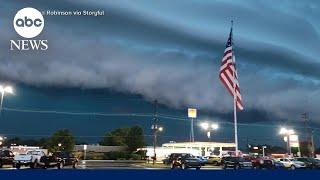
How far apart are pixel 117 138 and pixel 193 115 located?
273 ft

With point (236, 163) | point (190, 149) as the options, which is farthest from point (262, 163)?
point (190, 149)

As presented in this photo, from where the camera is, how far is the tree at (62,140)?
501ft

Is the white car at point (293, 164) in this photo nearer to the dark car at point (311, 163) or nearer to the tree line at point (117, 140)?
the dark car at point (311, 163)

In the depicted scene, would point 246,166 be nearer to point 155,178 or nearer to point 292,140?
point 155,178

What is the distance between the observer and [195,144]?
113 m

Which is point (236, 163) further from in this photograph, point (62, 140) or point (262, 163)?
point (62, 140)

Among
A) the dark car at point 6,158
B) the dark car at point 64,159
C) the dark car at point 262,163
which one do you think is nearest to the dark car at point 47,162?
the dark car at point 64,159

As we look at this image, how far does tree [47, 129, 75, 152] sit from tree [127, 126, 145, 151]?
1897 cm

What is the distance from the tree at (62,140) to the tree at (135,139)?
18971mm

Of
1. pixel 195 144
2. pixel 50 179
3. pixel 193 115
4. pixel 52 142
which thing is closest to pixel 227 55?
pixel 50 179

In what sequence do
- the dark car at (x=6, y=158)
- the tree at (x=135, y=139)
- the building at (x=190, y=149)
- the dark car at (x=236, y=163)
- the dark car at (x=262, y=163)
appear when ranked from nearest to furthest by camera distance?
1. the dark car at (x=6, y=158)
2. the dark car at (x=236, y=163)
3. the dark car at (x=262, y=163)
4. the building at (x=190, y=149)
5. the tree at (x=135, y=139)

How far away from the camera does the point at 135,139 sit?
6211 inches

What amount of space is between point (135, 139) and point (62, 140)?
2408cm

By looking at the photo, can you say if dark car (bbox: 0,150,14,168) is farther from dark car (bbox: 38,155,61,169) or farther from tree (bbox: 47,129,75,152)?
tree (bbox: 47,129,75,152)
